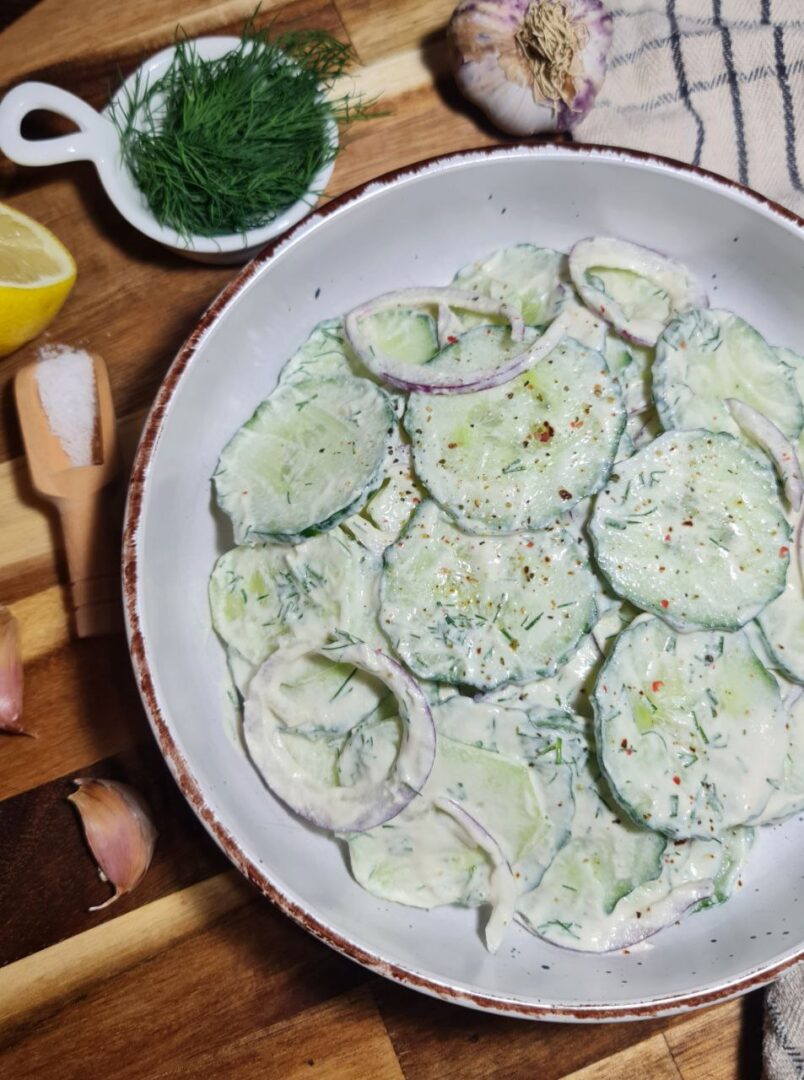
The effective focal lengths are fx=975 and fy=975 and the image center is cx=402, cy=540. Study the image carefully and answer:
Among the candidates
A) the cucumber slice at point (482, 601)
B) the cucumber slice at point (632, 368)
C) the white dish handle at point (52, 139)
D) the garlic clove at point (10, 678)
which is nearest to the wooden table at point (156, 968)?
the garlic clove at point (10, 678)

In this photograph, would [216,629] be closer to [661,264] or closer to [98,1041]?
[98,1041]

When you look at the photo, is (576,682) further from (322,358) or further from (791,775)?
(322,358)

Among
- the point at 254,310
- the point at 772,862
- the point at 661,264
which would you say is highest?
the point at 254,310

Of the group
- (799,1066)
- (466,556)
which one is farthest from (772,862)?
(466,556)

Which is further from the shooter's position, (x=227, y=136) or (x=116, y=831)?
(x=227, y=136)

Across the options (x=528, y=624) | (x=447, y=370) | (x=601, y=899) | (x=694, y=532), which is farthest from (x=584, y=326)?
(x=601, y=899)

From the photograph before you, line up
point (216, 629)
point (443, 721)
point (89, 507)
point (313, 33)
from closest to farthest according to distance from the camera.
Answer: point (443, 721), point (216, 629), point (89, 507), point (313, 33)
